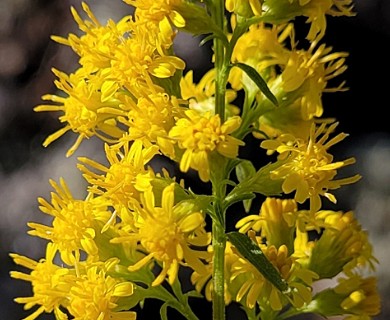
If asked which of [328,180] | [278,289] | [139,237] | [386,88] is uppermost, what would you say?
[386,88]

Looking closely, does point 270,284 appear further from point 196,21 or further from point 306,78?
→ point 196,21

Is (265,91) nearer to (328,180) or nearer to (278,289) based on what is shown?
(328,180)

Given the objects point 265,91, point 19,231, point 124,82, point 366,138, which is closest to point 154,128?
point 124,82

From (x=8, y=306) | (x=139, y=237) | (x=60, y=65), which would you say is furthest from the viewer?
(x=60, y=65)

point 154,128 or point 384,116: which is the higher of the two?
point 384,116

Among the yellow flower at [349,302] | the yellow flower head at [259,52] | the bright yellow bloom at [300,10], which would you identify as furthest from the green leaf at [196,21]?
the yellow flower at [349,302]

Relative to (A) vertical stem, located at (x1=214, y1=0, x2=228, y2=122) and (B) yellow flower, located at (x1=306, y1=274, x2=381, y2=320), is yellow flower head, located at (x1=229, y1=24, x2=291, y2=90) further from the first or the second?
(B) yellow flower, located at (x1=306, y1=274, x2=381, y2=320)

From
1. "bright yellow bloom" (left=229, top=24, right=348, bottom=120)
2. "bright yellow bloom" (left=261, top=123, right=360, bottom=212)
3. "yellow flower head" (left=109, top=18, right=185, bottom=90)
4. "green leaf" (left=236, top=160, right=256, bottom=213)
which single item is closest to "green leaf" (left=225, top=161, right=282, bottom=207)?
"bright yellow bloom" (left=261, top=123, right=360, bottom=212)
